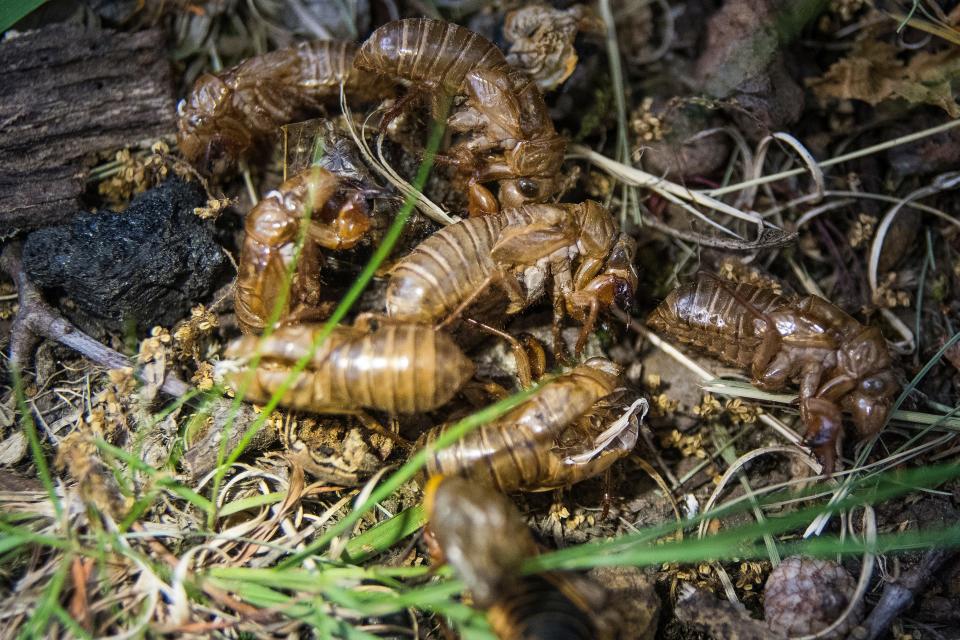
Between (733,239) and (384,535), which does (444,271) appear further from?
(733,239)

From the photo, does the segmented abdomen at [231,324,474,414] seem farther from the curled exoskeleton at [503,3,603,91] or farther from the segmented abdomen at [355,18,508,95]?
the curled exoskeleton at [503,3,603,91]

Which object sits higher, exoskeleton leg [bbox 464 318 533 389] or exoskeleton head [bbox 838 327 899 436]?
exoskeleton leg [bbox 464 318 533 389]

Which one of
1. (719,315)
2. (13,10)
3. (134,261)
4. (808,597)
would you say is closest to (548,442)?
(719,315)

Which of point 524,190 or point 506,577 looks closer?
point 506,577

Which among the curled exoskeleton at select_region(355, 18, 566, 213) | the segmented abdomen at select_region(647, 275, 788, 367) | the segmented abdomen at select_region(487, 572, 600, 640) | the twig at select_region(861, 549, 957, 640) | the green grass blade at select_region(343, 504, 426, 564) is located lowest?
the twig at select_region(861, 549, 957, 640)

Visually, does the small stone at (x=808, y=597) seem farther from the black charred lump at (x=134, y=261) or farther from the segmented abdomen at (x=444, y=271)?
the black charred lump at (x=134, y=261)

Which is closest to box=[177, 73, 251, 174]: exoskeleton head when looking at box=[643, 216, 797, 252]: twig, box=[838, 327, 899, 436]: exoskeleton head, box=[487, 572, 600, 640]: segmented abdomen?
box=[643, 216, 797, 252]: twig
